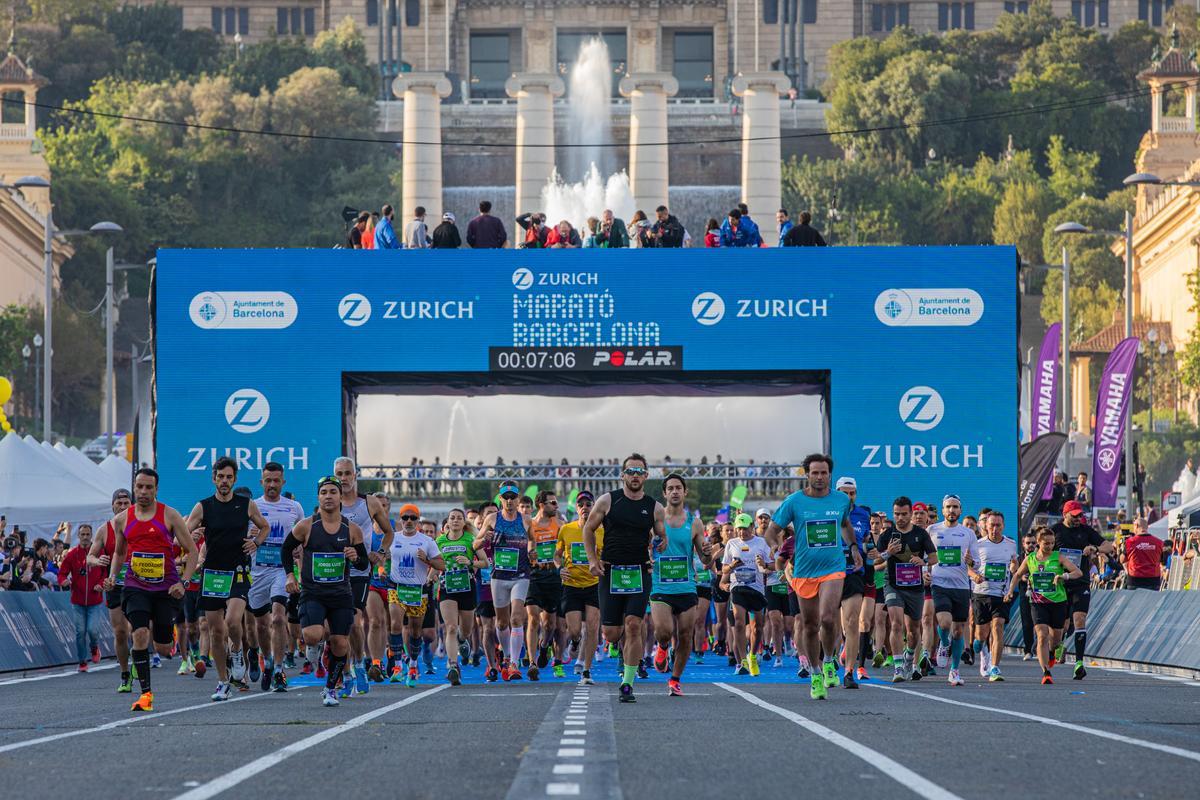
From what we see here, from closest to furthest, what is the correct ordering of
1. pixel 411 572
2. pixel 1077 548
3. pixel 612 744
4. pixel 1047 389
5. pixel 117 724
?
pixel 612 744, pixel 117 724, pixel 411 572, pixel 1077 548, pixel 1047 389

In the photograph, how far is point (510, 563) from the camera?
24625 millimetres

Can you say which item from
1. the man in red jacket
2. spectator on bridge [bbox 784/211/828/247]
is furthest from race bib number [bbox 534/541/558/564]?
spectator on bridge [bbox 784/211/828/247]

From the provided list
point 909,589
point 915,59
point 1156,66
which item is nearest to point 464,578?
point 909,589

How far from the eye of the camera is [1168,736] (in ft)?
49.6

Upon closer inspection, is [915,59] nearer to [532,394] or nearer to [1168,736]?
[532,394]

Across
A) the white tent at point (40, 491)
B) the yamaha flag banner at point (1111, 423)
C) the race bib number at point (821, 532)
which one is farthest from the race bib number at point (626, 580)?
the yamaha flag banner at point (1111, 423)

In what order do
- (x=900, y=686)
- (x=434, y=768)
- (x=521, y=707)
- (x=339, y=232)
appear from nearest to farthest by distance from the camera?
(x=434, y=768) < (x=521, y=707) < (x=900, y=686) < (x=339, y=232)

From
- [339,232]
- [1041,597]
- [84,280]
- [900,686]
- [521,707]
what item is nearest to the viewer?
[521,707]

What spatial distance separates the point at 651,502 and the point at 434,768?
673cm

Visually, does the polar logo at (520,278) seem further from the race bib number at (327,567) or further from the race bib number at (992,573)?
the race bib number at (327,567)

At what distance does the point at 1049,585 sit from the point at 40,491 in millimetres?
20243

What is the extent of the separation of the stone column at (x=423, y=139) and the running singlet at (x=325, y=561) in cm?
6510

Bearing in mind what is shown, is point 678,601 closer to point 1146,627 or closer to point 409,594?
point 409,594

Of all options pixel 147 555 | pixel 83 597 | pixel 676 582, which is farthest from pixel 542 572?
pixel 147 555
